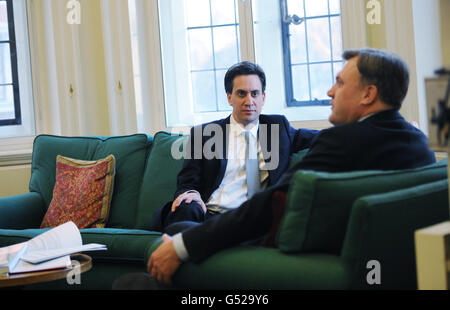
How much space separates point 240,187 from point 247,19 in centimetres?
150

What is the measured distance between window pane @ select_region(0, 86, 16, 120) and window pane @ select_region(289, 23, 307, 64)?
6.71ft

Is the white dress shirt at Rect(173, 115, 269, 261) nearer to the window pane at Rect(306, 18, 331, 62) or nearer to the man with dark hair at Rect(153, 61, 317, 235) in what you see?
the man with dark hair at Rect(153, 61, 317, 235)

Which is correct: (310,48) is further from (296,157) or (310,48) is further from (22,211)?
(22,211)

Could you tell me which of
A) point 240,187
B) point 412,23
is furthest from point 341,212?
point 412,23

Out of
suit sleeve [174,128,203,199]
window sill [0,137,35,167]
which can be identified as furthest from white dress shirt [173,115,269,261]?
window sill [0,137,35,167]

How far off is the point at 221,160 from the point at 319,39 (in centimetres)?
142

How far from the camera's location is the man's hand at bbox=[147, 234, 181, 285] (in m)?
1.62

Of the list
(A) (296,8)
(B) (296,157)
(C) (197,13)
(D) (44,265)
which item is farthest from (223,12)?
(D) (44,265)

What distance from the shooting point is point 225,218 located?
1.62 m

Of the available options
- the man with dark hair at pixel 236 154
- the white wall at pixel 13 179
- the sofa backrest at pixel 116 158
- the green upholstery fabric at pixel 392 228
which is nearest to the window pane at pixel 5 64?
the white wall at pixel 13 179

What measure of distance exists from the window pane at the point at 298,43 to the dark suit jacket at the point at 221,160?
1.07 meters

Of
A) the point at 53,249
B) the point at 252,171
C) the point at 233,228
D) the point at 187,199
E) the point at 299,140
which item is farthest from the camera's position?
the point at 299,140

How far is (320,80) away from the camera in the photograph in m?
3.87
